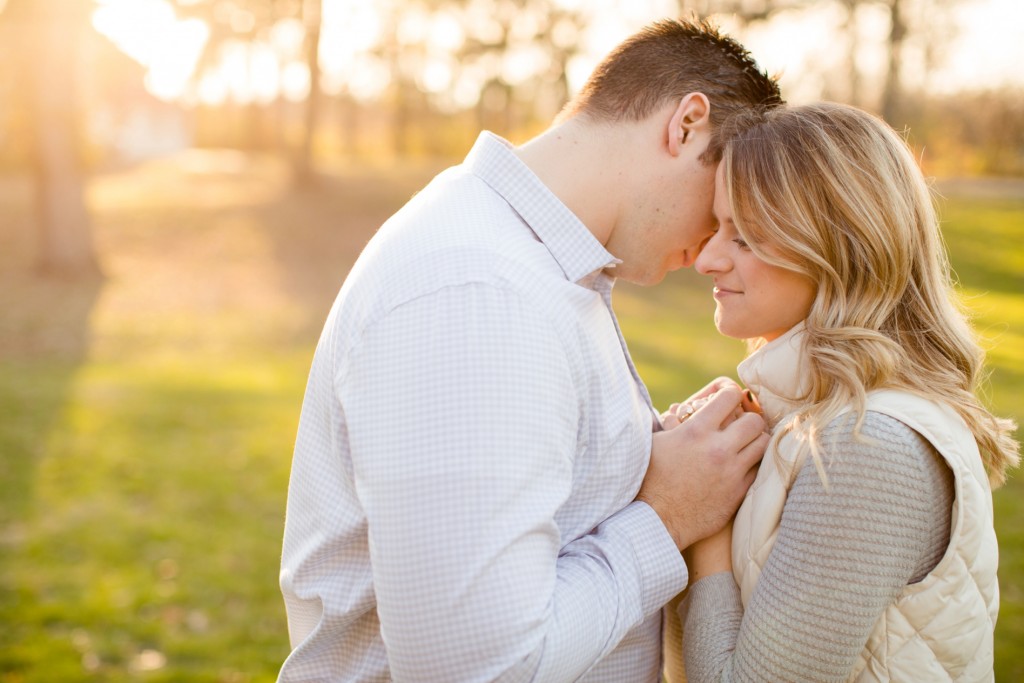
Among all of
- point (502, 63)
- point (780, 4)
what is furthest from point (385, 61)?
point (780, 4)

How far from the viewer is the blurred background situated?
5375 mm

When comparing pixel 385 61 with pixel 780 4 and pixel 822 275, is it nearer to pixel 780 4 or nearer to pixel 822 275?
pixel 780 4

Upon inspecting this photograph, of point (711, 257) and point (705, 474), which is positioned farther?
point (711, 257)

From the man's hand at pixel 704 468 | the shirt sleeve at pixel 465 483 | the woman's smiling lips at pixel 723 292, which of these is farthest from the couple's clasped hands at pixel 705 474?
the shirt sleeve at pixel 465 483

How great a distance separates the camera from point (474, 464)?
62.9 inches

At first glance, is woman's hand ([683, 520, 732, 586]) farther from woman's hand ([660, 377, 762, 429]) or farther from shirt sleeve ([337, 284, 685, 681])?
Result: shirt sleeve ([337, 284, 685, 681])

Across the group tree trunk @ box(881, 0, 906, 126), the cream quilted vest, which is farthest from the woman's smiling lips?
tree trunk @ box(881, 0, 906, 126)

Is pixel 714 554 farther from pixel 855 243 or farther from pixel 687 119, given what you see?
pixel 687 119

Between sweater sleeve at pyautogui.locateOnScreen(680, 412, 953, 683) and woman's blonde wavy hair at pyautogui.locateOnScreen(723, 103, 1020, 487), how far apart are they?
22cm

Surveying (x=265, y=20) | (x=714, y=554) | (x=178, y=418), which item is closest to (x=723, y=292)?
(x=714, y=554)

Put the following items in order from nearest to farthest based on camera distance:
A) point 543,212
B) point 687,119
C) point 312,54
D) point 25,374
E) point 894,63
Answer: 1. point 543,212
2. point 687,119
3. point 25,374
4. point 312,54
5. point 894,63

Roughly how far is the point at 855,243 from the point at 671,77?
0.63 m

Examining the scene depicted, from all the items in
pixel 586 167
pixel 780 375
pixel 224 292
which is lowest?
pixel 224 292

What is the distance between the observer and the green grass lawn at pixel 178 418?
504 cm
